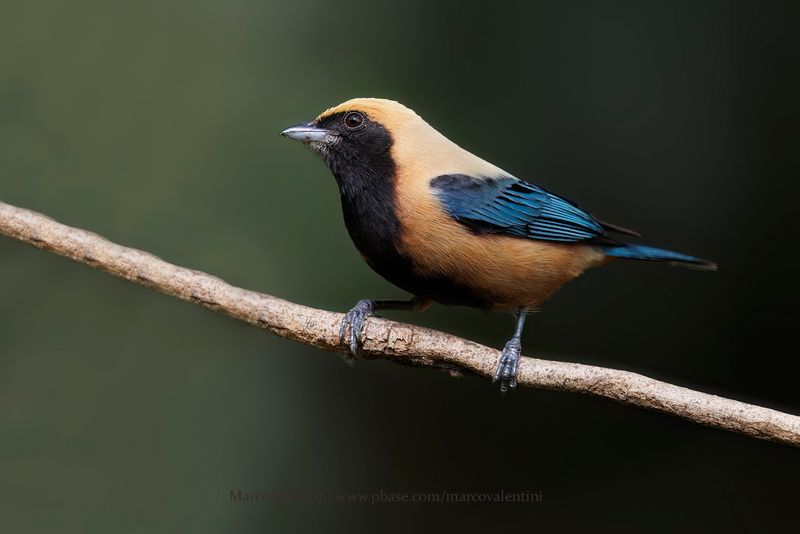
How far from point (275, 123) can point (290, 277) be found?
97cm

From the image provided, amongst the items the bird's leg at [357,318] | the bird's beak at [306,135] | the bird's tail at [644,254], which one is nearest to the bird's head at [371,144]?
the bird's beak at [306,135]

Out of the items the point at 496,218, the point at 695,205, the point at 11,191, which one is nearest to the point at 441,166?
the point at 496,218

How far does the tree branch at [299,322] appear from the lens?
3.50 m

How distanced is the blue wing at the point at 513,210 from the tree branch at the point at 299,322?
574 mm

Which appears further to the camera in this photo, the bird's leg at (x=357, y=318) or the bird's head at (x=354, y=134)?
the bird's head at (x=354, y=134)

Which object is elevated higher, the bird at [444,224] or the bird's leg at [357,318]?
the bird at [444,224]

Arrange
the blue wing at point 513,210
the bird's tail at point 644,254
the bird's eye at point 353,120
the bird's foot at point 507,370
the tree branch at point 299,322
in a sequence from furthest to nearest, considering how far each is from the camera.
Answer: the bird's tail at point 644,254, the bird's eye at point 353,120, the blue wing at point 513,210, the bird's foot at point 507,370, the tree branch at point 299,322

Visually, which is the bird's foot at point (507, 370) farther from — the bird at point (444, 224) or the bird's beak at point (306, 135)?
the bird's beak at point (306, 135)

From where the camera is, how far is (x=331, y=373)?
5.62 meters

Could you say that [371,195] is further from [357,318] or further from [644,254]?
[644,254]

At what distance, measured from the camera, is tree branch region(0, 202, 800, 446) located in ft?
11.5

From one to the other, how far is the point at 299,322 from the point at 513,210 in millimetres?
1087

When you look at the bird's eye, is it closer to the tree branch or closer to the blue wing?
the blue wing

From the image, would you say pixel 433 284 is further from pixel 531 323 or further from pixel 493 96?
pixel 493 96
